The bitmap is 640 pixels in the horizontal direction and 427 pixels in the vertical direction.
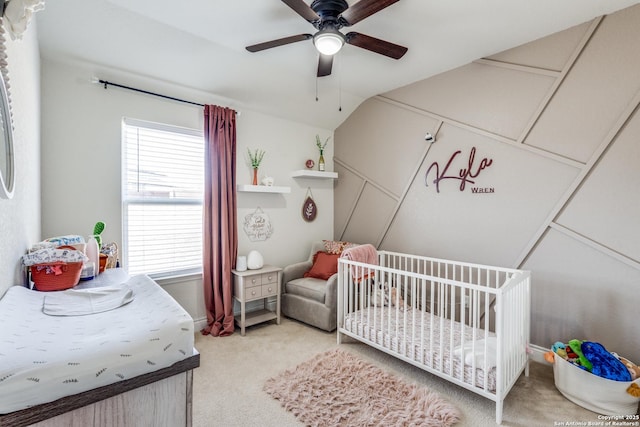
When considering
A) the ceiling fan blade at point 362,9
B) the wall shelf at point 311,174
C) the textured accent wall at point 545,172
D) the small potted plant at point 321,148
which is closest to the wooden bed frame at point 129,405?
the ceiling fan blade at point 362,9

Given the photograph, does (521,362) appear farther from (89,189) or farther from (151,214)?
(89,189)

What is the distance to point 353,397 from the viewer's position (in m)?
2.02

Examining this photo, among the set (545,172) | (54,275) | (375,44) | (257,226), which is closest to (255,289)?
(257,226)

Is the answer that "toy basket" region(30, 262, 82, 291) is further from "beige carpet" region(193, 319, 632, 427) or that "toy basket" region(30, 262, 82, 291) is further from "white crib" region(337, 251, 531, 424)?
"white crib" region(337, 251, 531, 424)

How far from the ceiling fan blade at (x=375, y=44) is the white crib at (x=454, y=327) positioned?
157cm

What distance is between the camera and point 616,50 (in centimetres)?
215

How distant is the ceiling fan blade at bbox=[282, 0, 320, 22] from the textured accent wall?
1785mm

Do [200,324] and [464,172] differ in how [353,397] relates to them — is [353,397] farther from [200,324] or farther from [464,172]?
[464,172]

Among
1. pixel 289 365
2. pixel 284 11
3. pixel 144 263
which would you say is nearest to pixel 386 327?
pixel 289 365

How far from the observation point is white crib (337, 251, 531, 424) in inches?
73.7

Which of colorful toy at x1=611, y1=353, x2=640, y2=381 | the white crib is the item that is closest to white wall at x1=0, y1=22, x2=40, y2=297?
the white crib

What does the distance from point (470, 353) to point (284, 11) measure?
263cm

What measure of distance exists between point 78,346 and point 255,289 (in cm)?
231

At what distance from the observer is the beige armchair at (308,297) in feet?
9.98
